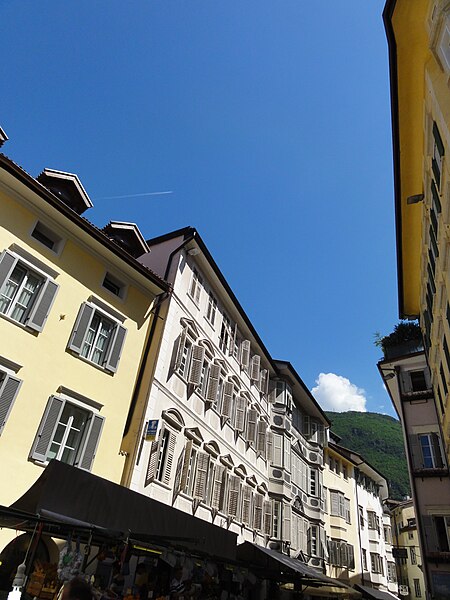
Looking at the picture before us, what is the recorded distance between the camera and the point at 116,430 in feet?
40.3

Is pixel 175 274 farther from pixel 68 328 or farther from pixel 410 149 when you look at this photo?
pixel 410 149

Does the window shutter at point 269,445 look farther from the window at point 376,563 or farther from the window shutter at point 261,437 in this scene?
the window at point 376,563

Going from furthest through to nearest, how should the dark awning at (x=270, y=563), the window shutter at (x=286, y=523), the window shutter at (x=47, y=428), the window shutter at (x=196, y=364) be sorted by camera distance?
1. the window shutter at (x=286, y=523)
2. the window shutter at (x=196, y=364)
3. the dark awning at (x=270, y=563)
4. the window shutter at (x=47, y=428)

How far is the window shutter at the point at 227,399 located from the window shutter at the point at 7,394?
989 cm

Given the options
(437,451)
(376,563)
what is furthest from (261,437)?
(376,563)

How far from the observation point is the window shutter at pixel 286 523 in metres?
22.2

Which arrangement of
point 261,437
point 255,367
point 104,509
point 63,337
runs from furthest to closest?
point 255,367
point 261,437
point 63,337
point 104,509

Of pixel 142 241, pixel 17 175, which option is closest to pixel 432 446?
pixel 142 241

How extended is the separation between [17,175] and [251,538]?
57.7 ft

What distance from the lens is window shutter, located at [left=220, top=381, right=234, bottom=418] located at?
18.5 meters

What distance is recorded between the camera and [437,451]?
789 inches

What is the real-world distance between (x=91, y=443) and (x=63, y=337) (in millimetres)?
2976

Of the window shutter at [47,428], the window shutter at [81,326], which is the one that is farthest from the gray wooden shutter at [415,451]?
the window shutter at [47,428]

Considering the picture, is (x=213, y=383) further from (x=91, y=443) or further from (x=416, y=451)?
(x=416, y=451)
